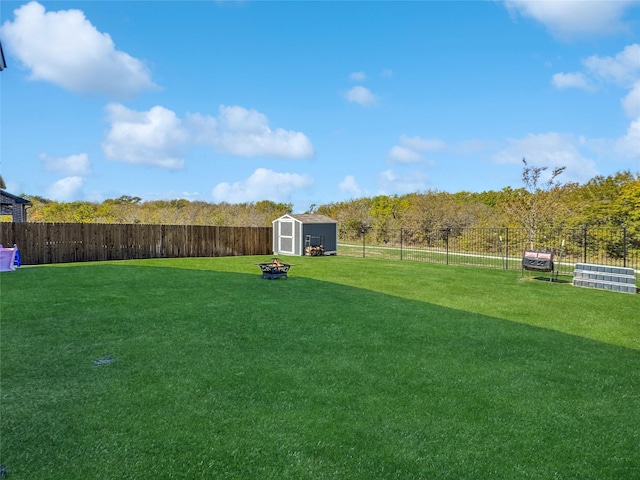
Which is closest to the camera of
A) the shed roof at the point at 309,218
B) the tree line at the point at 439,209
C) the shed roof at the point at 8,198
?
the tree line at the point at 439,209

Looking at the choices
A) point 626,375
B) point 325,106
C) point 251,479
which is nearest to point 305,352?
point 251,479

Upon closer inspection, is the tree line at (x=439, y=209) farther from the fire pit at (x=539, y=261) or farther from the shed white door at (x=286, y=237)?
the fire pit at (x=539, y=261)

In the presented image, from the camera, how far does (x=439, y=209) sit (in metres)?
22.7

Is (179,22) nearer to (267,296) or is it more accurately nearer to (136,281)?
(136,281)

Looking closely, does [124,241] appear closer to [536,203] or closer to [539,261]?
[539,261]

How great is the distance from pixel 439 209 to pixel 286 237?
9.93 meters

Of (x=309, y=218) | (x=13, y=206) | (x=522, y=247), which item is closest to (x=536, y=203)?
(x=522, y=247)

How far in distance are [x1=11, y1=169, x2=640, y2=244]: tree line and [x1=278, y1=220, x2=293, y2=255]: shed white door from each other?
5.77m

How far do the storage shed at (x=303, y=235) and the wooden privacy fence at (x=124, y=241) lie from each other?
81 cm

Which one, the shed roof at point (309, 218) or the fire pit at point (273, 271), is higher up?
the shed roof at point (309, 218)

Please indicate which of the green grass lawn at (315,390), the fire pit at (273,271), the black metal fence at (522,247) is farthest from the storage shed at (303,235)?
the green grass lawn at (315,390)

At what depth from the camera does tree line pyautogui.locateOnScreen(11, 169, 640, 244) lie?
15570 millimetres

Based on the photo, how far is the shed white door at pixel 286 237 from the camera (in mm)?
18422

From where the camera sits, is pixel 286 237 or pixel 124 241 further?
pixel 286 237
